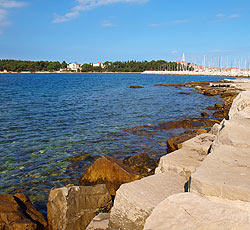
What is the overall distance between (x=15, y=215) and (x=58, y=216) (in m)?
0.80

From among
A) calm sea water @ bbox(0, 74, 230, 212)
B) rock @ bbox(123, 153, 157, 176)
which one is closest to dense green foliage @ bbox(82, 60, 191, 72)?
calm sea water @ bbox(0, 74, 230, 212)

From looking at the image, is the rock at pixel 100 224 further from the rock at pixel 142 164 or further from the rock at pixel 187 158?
the rock at pixel 142 164

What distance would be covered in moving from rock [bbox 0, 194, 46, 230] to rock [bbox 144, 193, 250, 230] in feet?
9.28

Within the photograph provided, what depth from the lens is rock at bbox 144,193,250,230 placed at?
2545mm

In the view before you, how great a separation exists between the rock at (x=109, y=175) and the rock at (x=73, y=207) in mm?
1125

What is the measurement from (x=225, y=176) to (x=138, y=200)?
1.29m

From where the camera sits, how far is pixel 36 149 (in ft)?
32.7

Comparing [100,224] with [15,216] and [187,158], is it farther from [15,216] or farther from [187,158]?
[187,158]

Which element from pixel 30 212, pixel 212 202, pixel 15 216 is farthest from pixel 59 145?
pixel 212 202

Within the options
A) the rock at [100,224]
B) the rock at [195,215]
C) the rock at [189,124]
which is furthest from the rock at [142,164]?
the rock at [189,124]

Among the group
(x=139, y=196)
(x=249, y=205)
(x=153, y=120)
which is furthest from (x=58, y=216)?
(x=153, y=120)

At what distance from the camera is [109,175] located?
6.32m

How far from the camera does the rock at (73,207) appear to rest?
15.2ft

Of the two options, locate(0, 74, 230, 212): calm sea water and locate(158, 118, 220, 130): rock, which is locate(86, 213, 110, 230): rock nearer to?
locate(0, 74, 230, 212): calm sea water
